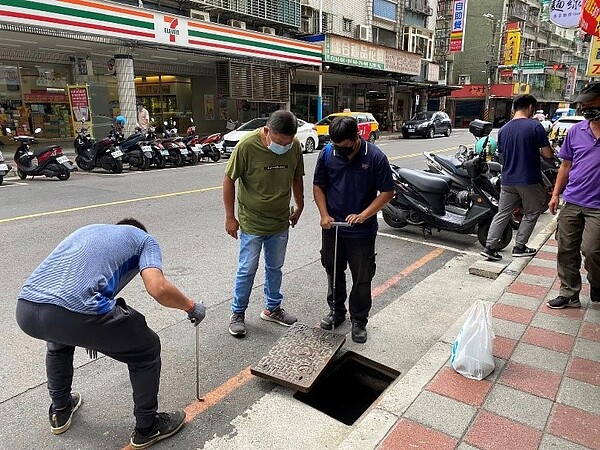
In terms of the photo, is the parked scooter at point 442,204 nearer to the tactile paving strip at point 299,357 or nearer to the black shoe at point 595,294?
the black shoe at point 595,294

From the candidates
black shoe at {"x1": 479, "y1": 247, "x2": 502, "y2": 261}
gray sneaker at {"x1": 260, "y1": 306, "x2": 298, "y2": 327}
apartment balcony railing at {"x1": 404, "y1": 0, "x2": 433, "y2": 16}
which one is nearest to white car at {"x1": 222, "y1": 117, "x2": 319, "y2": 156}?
black shoe at {"x1": 479, "y1": 247, "x2": 502, "y2": 261}

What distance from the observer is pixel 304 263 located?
5.46 meters

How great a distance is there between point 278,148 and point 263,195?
376 millimetres

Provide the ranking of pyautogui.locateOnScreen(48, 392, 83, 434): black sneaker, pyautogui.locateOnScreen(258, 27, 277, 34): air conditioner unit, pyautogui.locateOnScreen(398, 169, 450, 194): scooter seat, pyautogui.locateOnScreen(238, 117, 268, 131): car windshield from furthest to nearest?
1. pyautogui.locateOnScreen(258, 27, 277, 34): air conditioner unit
2. pyautogui.locateOnScreen(238, 117, 268, 131): car windshield
3. pyautogui.locateOnScreen(398, 169, 450, 194): scooter seat
4. pyautogui.locateOnScreen(48, 392, 83, 434): black sneaker

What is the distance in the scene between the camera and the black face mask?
11.7 feet

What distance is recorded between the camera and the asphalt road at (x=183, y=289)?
271 centimetres

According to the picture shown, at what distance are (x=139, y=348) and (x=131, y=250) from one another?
1.60ft

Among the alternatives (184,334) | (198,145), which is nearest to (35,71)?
(198,145)

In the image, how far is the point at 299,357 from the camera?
3.16 m

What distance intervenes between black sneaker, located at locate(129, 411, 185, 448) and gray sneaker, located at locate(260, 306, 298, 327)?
1337 mm

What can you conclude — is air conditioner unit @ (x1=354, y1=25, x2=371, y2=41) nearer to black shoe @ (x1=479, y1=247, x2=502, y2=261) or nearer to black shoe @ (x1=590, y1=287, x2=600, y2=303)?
black shoe @ (x1=479, y1=247, x2=502, y2=261)

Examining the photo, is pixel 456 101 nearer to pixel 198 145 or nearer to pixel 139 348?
pixel 198 145

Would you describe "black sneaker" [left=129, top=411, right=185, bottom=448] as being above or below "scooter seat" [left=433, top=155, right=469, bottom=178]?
below

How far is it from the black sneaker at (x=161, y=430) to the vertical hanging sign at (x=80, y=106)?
44.8 ft
